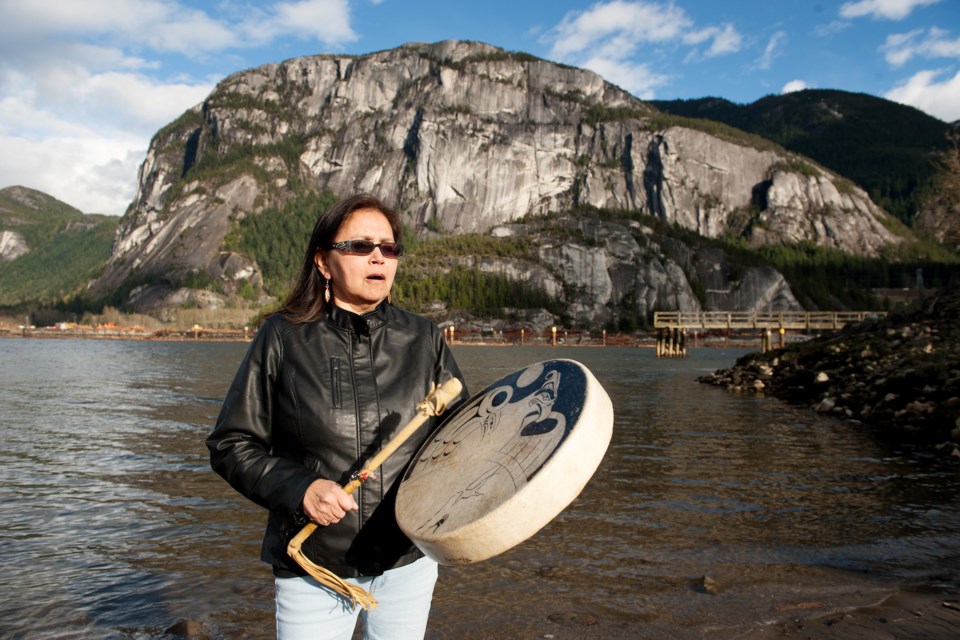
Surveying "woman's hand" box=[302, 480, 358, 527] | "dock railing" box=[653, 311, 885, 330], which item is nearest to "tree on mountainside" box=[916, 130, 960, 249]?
"dock railing" box=[653, 311, 885, 330]

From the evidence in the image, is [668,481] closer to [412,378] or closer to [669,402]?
[412,378]

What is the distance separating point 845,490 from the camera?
950 centimetres

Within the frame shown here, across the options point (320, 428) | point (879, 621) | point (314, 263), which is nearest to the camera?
point (320, 428)

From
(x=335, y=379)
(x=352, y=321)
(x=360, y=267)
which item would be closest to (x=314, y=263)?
(x=360, y=267)

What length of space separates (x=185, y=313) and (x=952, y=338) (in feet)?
576

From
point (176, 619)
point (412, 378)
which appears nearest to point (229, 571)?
point (176, 619)

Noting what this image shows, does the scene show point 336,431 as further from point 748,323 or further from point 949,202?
point 748,323

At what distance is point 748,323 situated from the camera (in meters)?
61.5

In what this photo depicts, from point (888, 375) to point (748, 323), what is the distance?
46.3 metres

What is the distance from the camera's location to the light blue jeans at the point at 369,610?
2.75 meters

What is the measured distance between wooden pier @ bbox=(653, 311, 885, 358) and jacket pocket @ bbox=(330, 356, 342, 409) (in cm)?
5651

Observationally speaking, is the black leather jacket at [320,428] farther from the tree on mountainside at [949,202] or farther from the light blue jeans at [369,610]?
the tree on mountainside at [949,202]

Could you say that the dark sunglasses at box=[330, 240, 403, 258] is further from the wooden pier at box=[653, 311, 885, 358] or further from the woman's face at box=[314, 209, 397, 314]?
the wooden pier at box=[653, 311, 885, 358]

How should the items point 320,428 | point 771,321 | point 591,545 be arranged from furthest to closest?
1. point 771,321
2. point 591,545
3. point 320,428
